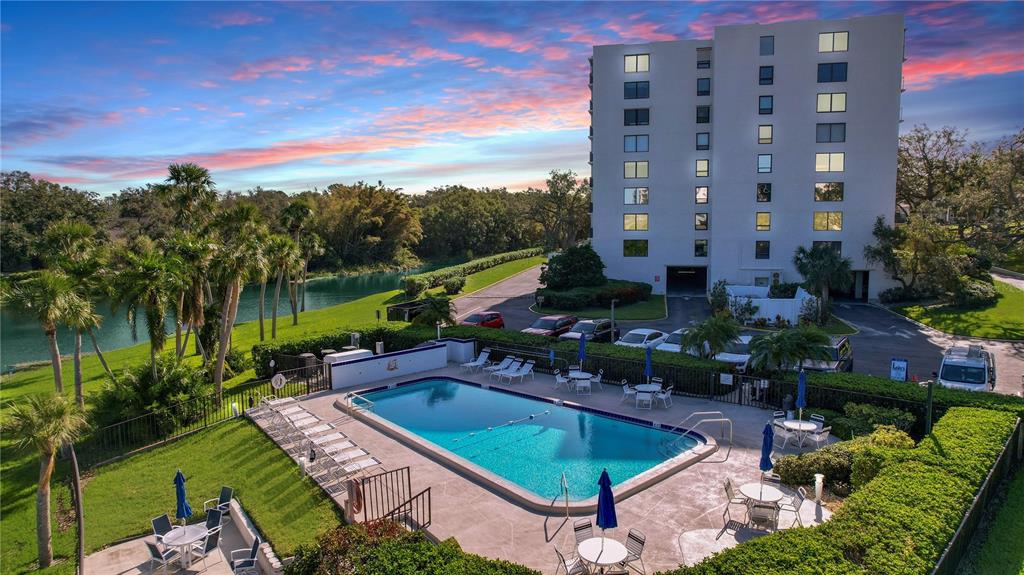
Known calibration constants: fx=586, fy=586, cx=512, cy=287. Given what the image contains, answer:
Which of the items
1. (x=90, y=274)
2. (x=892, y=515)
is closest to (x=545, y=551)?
(x=892, y=515)

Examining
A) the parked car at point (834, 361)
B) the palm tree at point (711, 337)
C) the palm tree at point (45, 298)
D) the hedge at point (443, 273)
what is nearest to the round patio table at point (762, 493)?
the parked car at point (834, 361)

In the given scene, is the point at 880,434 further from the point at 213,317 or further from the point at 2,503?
the point at 213,317

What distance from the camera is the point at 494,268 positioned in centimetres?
6781

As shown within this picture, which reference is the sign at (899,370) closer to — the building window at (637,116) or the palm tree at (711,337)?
the palm tree at (711,337)

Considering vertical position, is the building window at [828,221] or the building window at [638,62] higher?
the building window at [638,62]

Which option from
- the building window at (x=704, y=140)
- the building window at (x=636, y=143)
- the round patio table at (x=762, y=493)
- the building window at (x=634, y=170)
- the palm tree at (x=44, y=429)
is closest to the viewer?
the round patio table at (x=762, y=493)

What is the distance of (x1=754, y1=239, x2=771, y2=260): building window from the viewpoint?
4331 cm

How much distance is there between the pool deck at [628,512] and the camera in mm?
10367

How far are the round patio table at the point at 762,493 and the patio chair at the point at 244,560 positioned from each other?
912 cm

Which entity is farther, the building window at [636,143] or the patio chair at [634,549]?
the building window at [636,143]

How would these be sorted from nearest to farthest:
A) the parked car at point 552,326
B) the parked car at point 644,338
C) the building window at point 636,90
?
the parked car at point 644,338 < the parked car at point 552,326 < the building window at point 636,90

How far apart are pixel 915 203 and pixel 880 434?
5032cm

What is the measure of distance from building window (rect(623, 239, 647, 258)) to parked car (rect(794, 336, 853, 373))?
2704cm

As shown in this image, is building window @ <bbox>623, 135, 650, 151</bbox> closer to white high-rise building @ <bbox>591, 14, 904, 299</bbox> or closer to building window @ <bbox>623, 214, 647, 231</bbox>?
white high-rise building @ <bbox>591, 14, 904, 299</bbox>
